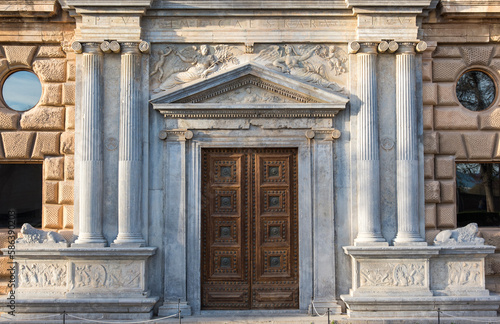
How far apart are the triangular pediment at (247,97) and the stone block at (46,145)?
2241 millimetres

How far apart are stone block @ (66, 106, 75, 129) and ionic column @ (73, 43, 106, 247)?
1.47 feet

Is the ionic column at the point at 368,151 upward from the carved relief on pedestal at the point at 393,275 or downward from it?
upward

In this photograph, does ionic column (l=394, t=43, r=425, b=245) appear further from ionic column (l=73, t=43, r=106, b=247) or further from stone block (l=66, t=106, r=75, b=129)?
stone block (l=66, t=106, r=75, b=129)

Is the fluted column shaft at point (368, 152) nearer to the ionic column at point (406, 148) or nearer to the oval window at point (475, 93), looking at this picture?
the ionic column at point (406, 148)

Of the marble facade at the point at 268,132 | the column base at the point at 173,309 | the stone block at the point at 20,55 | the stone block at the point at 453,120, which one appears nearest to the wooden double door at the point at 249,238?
the marble facade at the point at 268,132

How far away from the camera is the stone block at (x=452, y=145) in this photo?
10.3 m

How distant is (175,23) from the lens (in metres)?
10.2

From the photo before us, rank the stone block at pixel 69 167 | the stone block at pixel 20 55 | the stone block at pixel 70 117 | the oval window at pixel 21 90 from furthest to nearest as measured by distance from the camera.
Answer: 1. the oval window at pixel 21 90
2. the stone block at pixel 20 55
3. the stone block at pixel 70 117
4. the stone block at pixel 69 167

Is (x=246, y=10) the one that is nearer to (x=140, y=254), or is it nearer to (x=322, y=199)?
(x=322, y=199)

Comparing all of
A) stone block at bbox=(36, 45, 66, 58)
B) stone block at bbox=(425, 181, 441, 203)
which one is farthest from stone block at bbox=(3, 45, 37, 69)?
stone block at bbox=(425, 181, 441, 203)

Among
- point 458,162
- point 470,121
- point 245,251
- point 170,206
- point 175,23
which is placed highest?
point 175,23

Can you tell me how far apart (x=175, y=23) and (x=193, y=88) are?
144 cm

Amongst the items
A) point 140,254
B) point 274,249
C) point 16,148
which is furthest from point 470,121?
point 16,148

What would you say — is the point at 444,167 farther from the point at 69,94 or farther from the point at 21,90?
the point at 21,90
